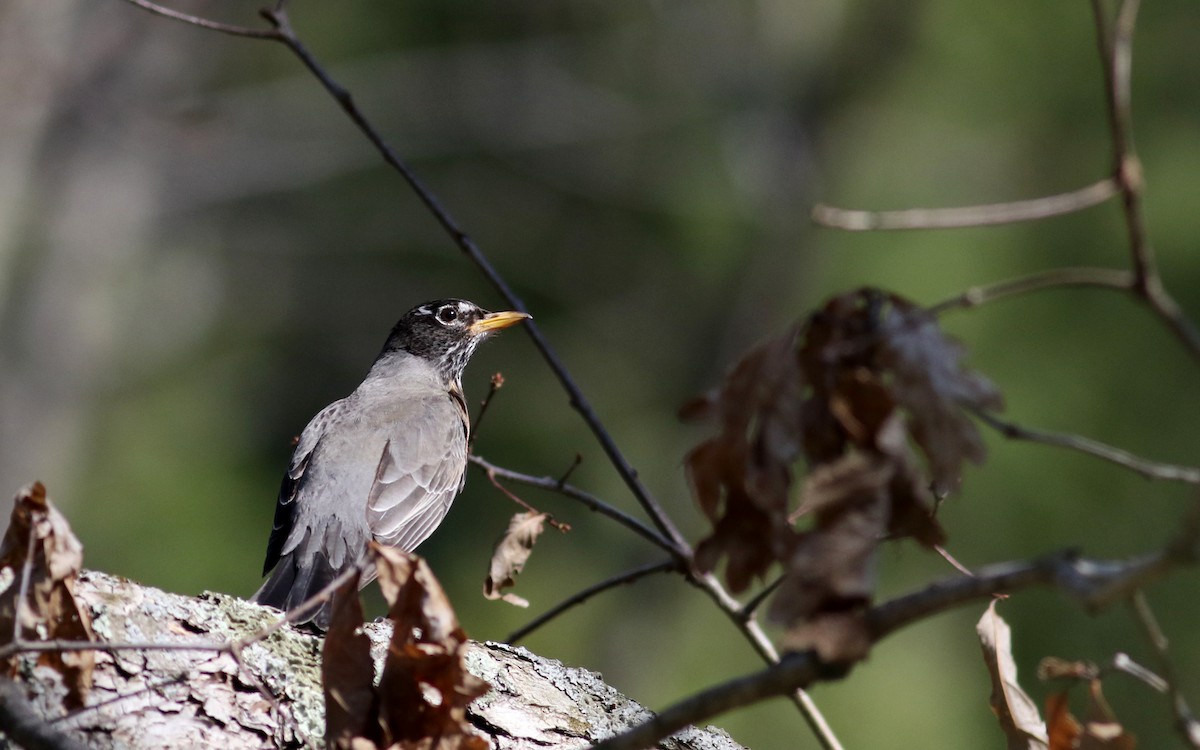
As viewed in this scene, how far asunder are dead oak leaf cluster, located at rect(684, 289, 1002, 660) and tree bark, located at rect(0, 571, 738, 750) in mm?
1058

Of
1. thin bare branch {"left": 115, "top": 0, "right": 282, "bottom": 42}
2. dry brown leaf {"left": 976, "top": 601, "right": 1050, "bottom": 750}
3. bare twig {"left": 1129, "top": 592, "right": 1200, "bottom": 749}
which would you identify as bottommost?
dry brown leaf {"left": 976, "top": 601, "right": 1050, "bottom": 750}

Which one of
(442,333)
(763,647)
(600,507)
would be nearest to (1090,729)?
(763,647)

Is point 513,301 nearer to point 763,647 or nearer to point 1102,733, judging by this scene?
point 763,647

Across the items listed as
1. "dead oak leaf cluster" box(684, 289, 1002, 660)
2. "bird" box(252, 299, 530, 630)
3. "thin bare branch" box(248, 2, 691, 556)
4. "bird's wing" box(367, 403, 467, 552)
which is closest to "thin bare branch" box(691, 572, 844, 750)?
"thin bare branch" box(248, 2, 691, 556)

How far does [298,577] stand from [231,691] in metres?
1.36

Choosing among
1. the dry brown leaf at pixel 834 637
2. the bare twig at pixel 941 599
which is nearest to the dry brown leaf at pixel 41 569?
the bare twig at pixel 941 599

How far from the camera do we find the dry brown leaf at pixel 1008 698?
225 centimetres

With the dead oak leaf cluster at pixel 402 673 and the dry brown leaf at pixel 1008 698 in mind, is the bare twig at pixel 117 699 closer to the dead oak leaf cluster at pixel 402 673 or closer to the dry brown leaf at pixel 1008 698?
the dead oak leaf cluster at pixel 402 673

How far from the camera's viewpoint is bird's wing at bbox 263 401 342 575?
4.11m

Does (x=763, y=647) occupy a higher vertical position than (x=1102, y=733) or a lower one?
lower

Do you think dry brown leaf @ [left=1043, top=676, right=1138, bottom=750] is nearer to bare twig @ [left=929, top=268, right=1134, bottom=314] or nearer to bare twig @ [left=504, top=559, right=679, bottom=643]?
bare twig @ [left=929, top=268, right=1134, bottom=314]

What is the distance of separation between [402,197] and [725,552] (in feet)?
40.7

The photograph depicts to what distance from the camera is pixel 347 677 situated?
206 cm

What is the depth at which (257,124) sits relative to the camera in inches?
500
